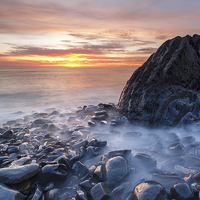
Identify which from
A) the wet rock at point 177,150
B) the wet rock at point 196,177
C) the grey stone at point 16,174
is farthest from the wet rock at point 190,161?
the grey stone at point 16,174

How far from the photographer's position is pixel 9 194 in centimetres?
192

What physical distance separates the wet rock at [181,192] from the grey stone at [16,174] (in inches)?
71.7

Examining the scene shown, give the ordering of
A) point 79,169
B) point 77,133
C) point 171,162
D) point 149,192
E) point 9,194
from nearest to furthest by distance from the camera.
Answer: point 149,192
point 9,194
point 79,169
point 171,162
point 77,133

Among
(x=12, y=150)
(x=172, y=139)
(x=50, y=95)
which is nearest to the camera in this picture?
(x=12, y=150)

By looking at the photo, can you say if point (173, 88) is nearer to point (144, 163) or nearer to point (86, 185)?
point (144, 163)

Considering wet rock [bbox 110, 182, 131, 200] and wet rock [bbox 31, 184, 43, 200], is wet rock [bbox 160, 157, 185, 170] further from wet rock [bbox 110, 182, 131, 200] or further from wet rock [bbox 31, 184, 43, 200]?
wet rock [bbox 31, 184, 43, 200]

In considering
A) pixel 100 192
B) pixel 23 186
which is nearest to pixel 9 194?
pixel 23 186

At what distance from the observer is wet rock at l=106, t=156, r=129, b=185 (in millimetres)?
2224

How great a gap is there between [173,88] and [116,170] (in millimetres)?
2937

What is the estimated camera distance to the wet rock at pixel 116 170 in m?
2.22

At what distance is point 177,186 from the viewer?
1.93 metres

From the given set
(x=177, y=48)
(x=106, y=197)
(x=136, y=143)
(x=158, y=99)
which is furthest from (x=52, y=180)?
(x=177, y=48)

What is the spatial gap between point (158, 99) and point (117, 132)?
1.40 meters

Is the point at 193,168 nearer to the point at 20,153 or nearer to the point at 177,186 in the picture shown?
the point at 177,186
